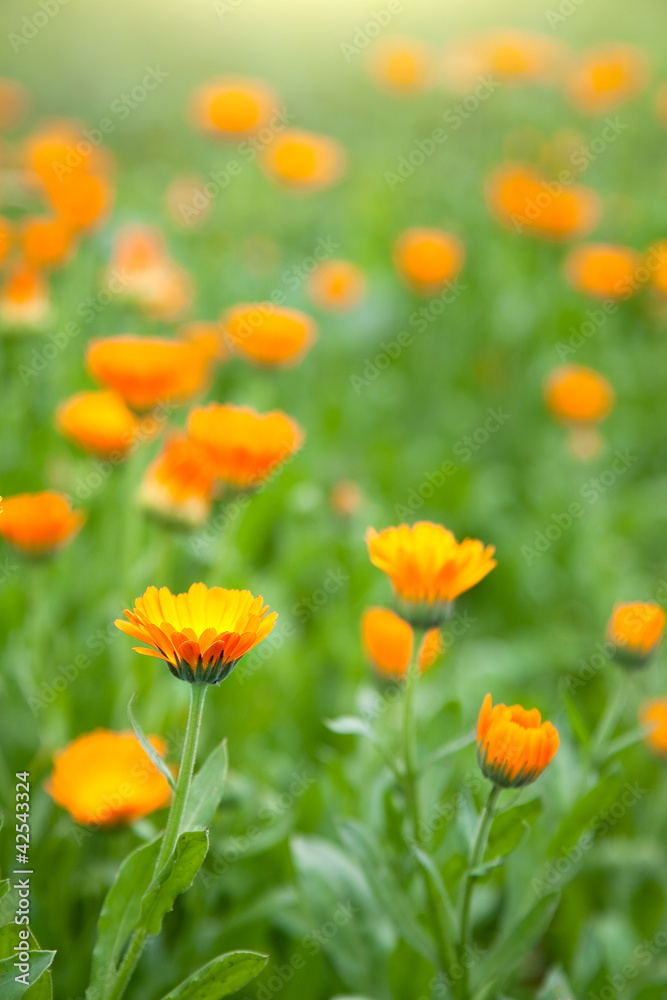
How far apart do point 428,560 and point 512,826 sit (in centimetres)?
28

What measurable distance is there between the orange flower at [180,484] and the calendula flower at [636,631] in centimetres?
49

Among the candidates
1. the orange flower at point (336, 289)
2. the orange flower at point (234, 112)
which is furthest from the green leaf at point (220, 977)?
the orange flower at point (234, 112)

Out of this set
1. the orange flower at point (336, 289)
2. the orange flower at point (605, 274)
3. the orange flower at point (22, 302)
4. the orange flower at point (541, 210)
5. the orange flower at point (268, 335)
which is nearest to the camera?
the orange flower at point (268, 335)

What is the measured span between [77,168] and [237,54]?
3714mm

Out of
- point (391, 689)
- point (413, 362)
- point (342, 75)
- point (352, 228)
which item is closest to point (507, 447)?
point (413, 362)

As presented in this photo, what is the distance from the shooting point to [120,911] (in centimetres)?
80

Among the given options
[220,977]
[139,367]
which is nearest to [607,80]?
[139,367]

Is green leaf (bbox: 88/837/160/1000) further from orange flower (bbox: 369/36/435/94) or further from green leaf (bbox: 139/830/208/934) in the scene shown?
orange flower (bbox: 369/36/435/94)

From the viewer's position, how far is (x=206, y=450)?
3.51 feet

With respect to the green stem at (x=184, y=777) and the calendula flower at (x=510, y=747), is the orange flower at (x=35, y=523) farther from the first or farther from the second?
the calendula flower at (x=510, y=747)

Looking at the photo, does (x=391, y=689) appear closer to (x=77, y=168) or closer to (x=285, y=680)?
(x=285, y=680)

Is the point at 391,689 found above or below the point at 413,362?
above

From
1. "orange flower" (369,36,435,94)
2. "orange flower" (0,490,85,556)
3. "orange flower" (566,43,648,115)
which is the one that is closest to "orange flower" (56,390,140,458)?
"orange flower" (0,490,85,556)

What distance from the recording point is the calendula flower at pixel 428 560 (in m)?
0.81
